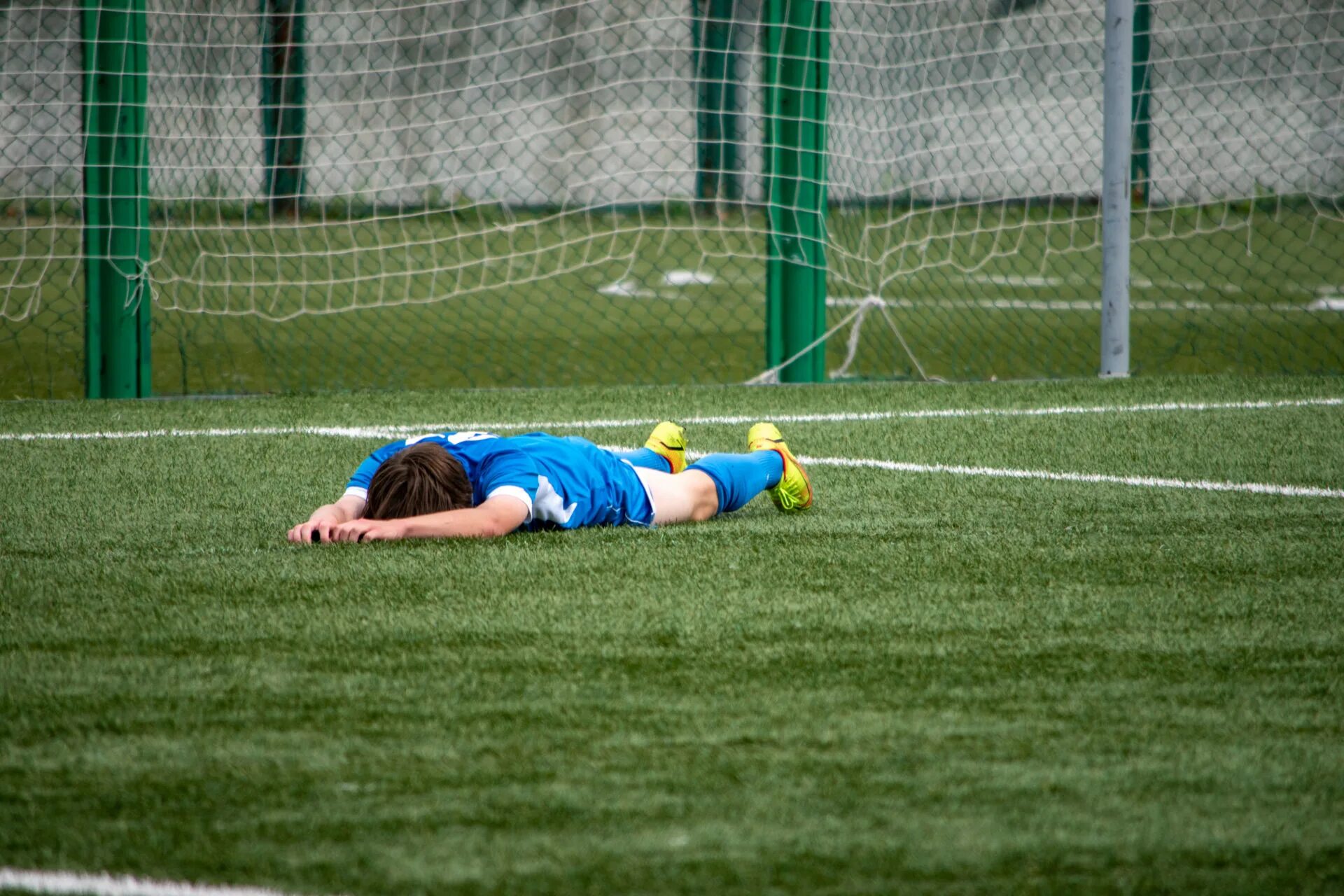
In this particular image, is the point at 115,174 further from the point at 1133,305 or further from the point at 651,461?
the point at 1133,305

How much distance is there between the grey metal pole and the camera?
6.64 metres

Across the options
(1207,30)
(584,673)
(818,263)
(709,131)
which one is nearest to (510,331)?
(709,131)

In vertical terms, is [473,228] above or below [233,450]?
above

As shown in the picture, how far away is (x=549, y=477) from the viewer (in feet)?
11.5

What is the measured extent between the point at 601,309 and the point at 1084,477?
672 cm

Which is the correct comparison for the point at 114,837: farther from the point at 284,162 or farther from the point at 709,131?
the point at 709,131

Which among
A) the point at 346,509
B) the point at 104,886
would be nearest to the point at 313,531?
the point at 346,509

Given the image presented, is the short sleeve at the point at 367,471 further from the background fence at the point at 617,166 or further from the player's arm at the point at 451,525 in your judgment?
the background fence at the point at 617,166

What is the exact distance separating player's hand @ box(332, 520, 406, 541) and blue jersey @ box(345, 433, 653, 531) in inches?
8.8

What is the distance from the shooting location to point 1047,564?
10.6 ft

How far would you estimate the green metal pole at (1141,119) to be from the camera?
25.6 feet

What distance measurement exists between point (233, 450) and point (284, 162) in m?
2.49

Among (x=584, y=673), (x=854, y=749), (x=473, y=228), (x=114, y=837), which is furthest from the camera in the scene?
(x=473, y=228)

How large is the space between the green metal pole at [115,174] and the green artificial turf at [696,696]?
7.20 ft
